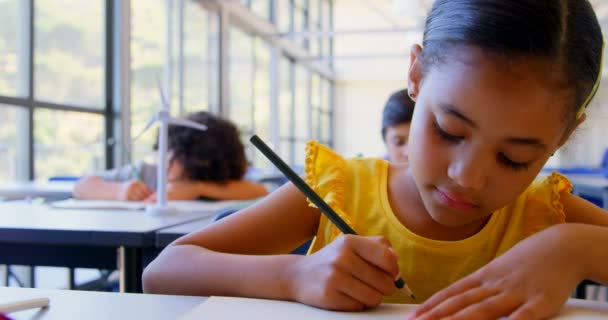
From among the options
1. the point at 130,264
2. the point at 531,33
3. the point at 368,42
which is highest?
the point at 368,42

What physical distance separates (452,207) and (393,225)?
19 cm

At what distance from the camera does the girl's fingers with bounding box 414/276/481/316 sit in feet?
1.94

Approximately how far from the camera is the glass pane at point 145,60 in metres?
4.46

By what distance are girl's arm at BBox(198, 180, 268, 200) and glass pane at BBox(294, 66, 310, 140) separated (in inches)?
301

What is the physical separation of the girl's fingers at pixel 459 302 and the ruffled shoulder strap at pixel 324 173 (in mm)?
359

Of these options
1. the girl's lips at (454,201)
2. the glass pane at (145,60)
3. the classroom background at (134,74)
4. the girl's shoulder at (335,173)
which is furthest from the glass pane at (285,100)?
the girl's lips at (454,201)

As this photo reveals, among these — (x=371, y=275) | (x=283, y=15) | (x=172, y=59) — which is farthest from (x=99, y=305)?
(x=283, y=15)

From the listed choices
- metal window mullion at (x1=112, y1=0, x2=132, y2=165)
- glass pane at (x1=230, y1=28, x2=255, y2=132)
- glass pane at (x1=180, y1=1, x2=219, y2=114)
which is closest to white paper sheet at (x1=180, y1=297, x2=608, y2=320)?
metal window mullion at (x1=112, y1=0, x2=132, y2=165)

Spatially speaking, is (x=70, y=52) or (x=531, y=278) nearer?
(x=531, y=278)

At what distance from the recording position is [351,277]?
0.65m

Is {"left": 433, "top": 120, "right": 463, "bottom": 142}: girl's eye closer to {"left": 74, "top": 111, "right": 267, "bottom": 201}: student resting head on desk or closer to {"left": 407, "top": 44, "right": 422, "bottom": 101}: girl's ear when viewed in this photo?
{"left": 407, "top": 44, "right": 422, "bottom": 101}: girl's ear

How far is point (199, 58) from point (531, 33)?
557 cm

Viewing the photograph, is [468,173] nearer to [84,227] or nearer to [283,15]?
[84,227]

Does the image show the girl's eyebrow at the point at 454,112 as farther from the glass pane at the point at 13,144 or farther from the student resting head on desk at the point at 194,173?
the glass pane at the point at 13,144
